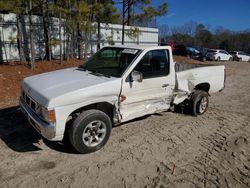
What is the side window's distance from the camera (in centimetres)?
453

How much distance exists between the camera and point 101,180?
3225 millimetres

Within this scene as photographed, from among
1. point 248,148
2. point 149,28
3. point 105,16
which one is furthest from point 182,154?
point 149,28

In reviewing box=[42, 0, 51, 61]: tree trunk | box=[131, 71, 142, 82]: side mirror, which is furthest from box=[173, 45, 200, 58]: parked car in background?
box=[131, 71, 142, 82]: side mirror

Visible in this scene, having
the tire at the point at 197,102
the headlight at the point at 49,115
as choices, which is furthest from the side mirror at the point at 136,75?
the tire at the point at 197,102

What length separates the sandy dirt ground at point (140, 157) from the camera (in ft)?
10.6

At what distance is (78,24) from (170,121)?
8392mm

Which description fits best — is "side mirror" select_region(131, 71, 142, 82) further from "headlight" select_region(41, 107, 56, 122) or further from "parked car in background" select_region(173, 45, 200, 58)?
"parked car in background" select_region(173, 45, 200, 58)

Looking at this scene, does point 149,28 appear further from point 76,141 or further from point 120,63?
point 76,141

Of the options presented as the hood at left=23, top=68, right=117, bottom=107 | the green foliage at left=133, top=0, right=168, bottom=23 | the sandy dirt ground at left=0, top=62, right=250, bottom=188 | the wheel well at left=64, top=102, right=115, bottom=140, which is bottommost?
the sandy dirt ground at left=0, top=62, right=250, bottom=188

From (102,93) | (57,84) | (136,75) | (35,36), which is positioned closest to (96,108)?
(102,93)

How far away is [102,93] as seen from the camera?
154 inches

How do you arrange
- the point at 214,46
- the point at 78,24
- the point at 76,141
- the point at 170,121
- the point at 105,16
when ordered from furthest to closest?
the point at 214,46, the point at 105,16, the point at 78,24, the point at 170,121, the point at 76,141

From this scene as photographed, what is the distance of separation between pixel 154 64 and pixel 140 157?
76.8 inches

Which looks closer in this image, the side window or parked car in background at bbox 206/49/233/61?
the side window
